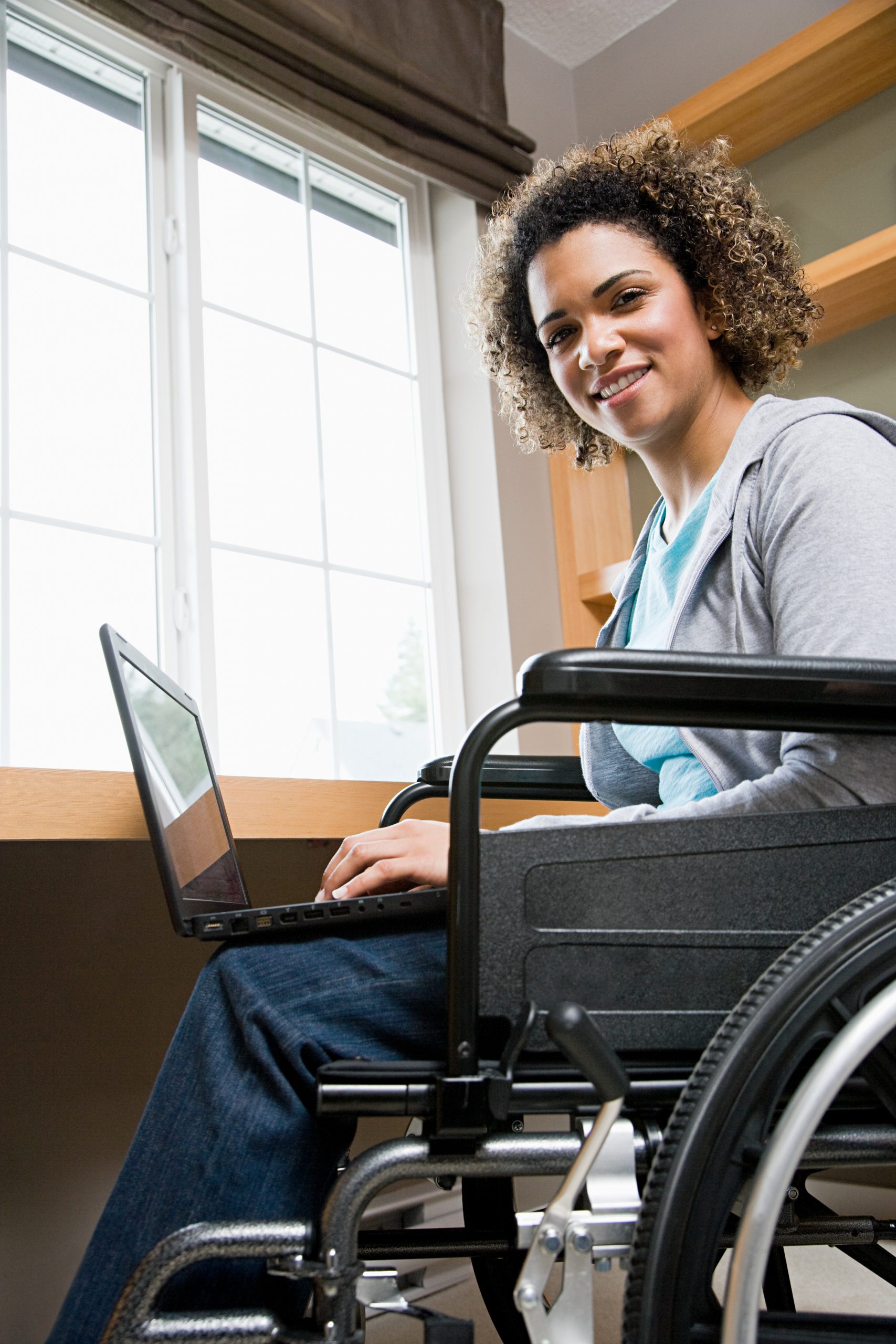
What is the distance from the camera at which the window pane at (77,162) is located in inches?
86.1

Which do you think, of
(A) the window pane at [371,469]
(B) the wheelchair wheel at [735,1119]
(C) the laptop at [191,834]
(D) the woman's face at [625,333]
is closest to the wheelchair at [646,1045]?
(B) the wheelchair wheel at [735,1119]

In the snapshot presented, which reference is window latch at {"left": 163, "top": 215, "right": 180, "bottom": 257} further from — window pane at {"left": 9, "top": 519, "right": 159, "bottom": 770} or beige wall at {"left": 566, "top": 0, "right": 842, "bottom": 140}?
beige wall at {"left": 566, "top": 0, "right": 842, "bottom": 140}

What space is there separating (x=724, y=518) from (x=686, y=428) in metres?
0.36

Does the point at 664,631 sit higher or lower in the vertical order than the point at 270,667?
lower

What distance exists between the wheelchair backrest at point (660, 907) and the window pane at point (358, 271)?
2207 millimetres

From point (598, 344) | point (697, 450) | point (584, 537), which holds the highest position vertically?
point (584, 537)

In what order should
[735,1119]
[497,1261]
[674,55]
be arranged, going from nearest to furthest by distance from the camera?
[735,1119], [497,1261], [674,55]

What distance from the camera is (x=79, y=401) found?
2.17 meters

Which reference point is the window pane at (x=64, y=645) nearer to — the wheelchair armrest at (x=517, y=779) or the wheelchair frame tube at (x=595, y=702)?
A: the wheelchair armrest at (x=517, y=779)

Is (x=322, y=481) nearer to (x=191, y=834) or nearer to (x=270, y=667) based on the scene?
(x=270, y=667)

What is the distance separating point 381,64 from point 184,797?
6.46 feet

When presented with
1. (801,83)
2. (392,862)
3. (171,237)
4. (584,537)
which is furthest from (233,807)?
(801,83)

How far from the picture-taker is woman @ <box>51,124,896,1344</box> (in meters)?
0.64

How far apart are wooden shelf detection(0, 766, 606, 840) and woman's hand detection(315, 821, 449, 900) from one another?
0.34 metres
